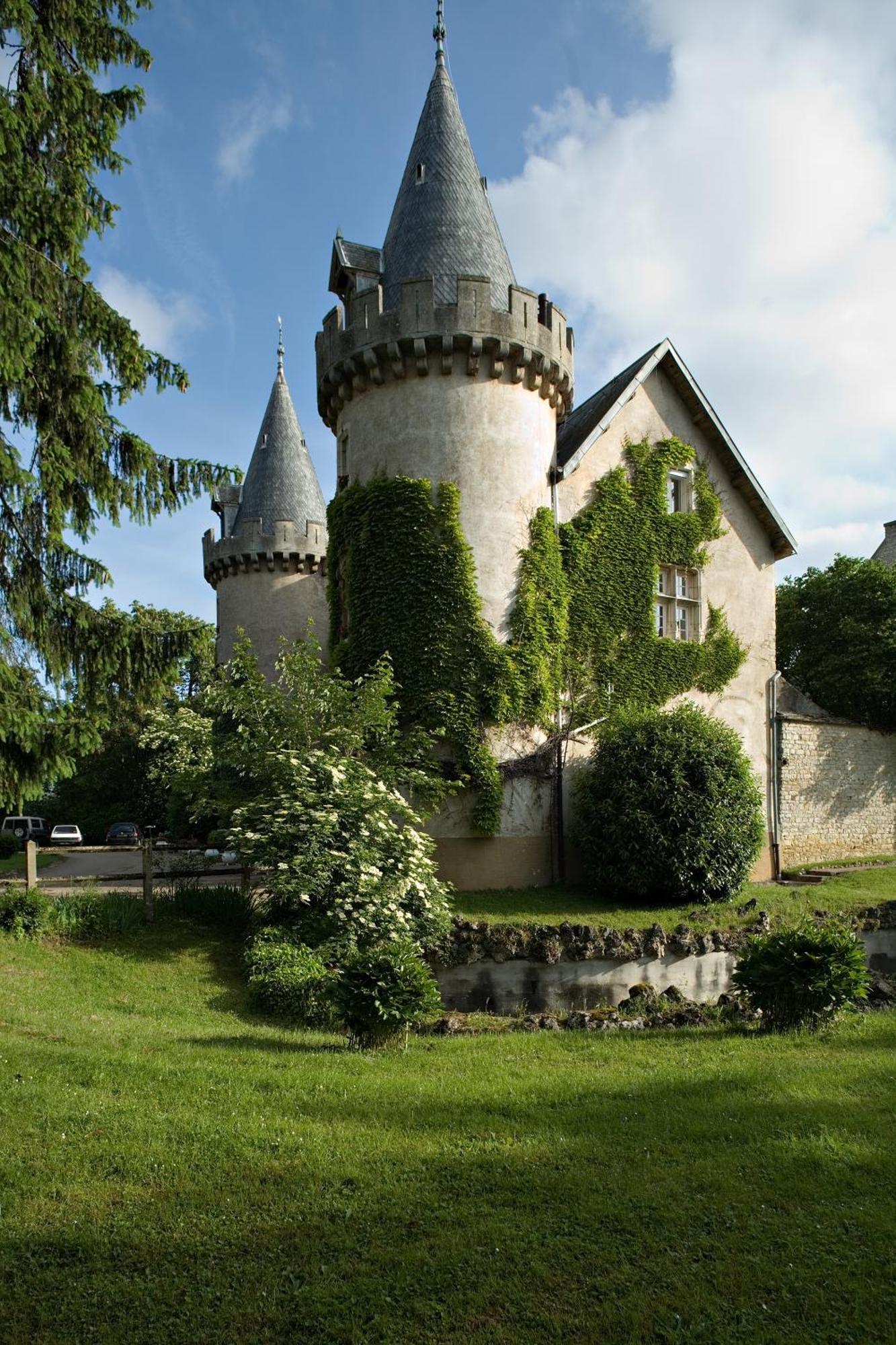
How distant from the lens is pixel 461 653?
60.7ft

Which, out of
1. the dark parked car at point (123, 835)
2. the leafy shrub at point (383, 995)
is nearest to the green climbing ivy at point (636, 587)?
the leafy shrub at point (383, 995)

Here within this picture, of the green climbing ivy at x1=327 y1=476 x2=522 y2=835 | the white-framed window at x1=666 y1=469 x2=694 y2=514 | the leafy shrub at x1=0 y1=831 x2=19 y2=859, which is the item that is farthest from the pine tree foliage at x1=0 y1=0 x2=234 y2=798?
the leafy shrub at x1=0 y1=831 x2=19 y2=859

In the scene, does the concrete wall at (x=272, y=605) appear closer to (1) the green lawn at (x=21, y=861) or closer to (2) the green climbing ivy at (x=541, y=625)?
(1) the green lawn at (x=21, y=861)

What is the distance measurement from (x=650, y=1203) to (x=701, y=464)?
20.9m

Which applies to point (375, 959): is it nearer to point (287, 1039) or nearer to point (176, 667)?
point (287, 1039)

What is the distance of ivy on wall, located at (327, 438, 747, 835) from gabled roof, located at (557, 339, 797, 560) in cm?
111

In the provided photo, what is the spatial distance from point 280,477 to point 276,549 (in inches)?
115

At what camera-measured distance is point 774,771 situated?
23.7 meters

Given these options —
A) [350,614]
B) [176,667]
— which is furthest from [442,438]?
[176,667]

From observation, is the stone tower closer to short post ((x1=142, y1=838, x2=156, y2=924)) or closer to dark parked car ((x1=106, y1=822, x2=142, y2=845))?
short post ((x1=142, y1=838, x2=156, y2=924))

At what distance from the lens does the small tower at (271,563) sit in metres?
29.9

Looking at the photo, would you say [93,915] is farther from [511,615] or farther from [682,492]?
[682,492]

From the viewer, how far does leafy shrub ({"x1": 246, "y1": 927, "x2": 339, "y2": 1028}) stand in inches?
456

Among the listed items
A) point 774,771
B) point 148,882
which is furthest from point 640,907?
point 148,882
